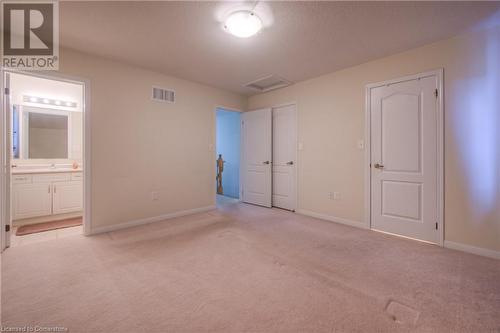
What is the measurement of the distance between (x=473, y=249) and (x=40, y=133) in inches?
261

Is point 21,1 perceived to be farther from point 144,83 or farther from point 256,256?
point 256,256

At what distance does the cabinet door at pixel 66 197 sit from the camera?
3.62 m

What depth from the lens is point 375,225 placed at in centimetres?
309

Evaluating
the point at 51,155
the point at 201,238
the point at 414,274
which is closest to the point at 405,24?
the point at 414,274

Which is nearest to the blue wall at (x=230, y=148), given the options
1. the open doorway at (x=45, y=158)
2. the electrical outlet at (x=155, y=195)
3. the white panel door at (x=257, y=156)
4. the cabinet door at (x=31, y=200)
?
the white panel door at (x=257, y=156)

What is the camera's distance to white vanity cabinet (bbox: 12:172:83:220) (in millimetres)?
3318

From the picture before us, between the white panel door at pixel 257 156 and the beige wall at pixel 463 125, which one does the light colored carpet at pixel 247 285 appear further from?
the white panel door at pixel 257 156

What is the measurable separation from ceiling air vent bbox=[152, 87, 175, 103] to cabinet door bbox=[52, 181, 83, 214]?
2.15 m

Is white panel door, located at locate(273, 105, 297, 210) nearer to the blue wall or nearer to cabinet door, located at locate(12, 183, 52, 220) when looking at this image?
the blue wall

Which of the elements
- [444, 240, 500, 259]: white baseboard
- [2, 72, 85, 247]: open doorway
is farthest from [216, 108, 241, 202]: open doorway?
[444, 240, 500, 259]: white baseboard

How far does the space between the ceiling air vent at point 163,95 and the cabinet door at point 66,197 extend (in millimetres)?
2155

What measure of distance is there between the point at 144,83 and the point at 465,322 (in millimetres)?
4345

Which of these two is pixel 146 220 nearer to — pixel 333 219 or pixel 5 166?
pixel 5 166

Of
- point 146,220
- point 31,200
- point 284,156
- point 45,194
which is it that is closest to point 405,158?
point 284,156
